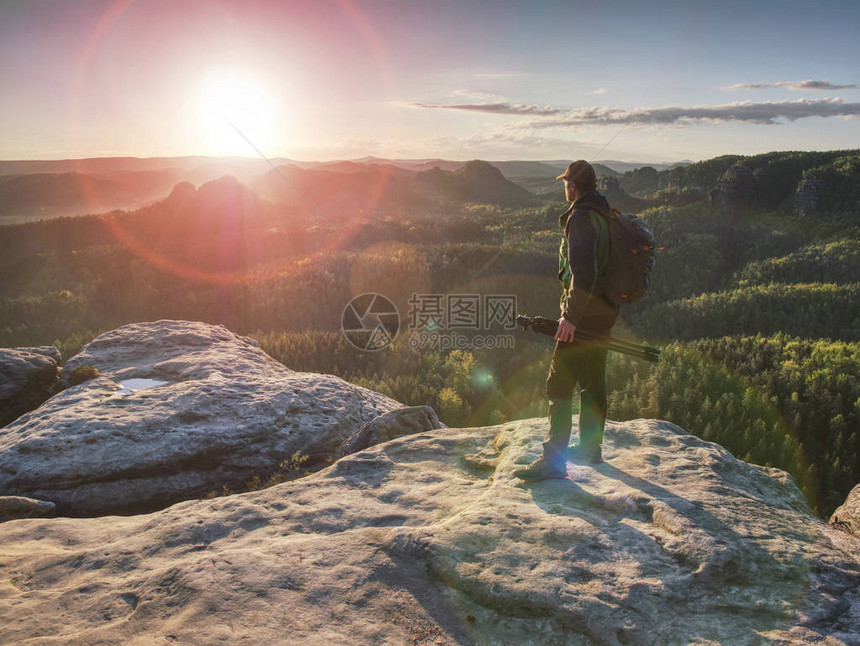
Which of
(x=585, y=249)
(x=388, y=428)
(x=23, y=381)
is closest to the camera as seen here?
(x=585, y=249)

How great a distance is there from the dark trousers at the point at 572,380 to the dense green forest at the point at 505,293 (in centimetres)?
712

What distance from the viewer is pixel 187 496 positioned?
6.84 meters

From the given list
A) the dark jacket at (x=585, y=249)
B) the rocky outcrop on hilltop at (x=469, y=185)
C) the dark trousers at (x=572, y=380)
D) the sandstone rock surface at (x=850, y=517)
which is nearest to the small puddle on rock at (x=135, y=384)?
the dark trousers at (x=572, y=380)

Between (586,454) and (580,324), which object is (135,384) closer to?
(586,454)

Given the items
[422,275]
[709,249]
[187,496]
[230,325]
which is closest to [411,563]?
[187,496]

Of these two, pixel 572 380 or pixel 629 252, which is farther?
pixel 572 380

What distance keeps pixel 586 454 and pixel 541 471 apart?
0.77 meters

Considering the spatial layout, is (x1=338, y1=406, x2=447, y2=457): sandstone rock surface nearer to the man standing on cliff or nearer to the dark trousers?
the man standing on cliff

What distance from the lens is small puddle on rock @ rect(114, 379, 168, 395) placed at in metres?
8.68

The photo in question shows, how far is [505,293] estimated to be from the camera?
2716 centimetres

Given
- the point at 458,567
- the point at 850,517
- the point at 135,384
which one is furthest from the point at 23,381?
the point at 850,517

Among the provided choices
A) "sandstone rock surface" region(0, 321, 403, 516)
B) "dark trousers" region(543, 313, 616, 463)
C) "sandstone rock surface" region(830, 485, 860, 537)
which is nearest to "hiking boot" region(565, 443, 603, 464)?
"dark trousers" region(543, 313, 616, 463)

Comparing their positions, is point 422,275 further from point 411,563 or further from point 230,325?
point 411,563

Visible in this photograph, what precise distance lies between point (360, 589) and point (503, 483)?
6.79ft
